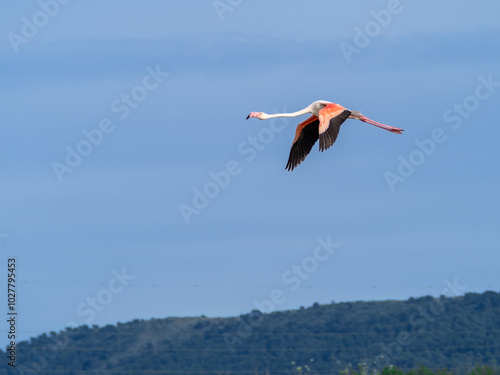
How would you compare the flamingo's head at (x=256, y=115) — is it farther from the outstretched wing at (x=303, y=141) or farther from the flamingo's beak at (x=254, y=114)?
the outstretched wing at (x=303, y=141)

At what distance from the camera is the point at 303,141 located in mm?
27125

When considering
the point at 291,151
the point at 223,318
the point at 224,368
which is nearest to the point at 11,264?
the point at 291,151

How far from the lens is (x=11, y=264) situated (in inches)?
1234

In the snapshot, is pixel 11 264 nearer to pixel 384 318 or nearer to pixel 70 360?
pixel 70 360

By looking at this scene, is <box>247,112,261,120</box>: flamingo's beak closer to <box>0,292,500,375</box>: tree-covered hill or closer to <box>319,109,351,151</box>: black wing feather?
<box>319,109,351,151</box>: black wing feather

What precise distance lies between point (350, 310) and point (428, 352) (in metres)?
16.7

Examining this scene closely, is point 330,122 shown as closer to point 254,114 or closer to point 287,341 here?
point 254,114

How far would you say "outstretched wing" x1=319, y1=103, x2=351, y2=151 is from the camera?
915 inches

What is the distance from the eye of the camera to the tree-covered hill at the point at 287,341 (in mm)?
70438

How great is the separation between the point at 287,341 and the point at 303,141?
52.2 metres

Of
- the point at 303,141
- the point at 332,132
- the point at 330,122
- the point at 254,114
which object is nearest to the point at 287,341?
the point at 303,141

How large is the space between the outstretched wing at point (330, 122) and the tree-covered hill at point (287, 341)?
41353mm

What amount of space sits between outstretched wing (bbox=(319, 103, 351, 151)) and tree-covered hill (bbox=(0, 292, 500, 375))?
136ft

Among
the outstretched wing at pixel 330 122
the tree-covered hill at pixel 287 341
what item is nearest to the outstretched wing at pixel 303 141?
the outstretched wing at pixel 330 122
